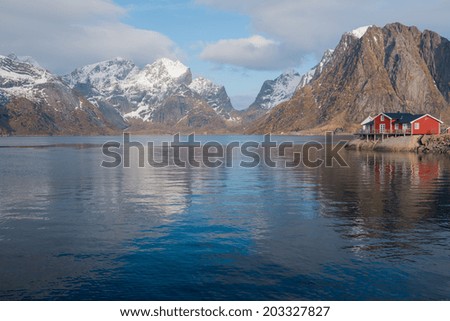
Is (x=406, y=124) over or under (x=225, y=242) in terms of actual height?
over

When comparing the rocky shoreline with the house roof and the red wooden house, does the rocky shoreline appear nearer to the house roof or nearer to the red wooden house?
the red wooden house

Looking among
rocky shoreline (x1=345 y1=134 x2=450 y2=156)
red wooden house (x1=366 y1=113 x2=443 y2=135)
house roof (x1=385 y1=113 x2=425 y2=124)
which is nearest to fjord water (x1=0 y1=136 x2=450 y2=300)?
rocky shoreline (x1=345 y1=134 x2=450 y2=156)

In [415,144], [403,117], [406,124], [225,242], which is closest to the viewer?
[225,242]

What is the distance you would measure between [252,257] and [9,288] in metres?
10.4

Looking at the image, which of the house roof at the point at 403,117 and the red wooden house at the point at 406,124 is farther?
the house roof at the point at 403,117

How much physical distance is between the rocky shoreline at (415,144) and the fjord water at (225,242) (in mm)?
63712

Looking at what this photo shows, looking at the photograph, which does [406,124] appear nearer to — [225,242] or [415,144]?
[415,144]

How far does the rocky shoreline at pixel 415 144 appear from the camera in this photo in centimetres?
10519

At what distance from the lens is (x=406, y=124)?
126812 millimetres

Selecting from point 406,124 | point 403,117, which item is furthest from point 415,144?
point 403,117

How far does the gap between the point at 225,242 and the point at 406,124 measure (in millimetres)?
114053

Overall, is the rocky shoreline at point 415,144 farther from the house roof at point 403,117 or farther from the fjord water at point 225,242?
the fjord water at point 225,242

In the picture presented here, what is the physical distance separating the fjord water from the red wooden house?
83.4m

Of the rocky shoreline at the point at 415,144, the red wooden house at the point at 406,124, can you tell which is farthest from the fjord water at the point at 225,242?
the red wooden house at the point at 406,124
